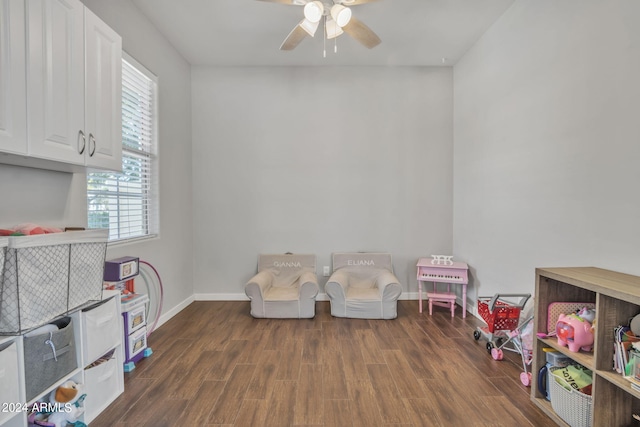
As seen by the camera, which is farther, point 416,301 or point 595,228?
point 416,301

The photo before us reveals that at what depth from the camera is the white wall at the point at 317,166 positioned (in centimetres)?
398

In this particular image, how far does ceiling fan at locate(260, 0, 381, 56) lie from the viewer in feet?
7.36

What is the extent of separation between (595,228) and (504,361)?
1219 mm

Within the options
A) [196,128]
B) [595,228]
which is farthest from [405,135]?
[196,128]

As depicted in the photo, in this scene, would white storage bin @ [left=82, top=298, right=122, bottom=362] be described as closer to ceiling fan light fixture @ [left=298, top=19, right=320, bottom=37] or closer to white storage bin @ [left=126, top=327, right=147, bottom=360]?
white storage bin @ [left=126, top=327, right=147, bottom=360]

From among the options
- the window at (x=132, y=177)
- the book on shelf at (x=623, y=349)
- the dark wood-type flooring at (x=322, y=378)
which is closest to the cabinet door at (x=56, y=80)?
the window at (x=132, y=177)

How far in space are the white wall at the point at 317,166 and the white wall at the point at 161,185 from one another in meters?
0.25

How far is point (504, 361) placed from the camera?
2.45 m

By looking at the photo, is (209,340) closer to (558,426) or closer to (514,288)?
(558,426)

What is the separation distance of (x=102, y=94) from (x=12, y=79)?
59 centimetres

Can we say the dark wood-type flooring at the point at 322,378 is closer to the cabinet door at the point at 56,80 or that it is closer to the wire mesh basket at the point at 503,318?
the wire mesh basket at the point at 503,318

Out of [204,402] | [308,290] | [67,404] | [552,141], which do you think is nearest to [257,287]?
[308,290]

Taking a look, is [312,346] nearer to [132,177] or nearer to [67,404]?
[67,404]

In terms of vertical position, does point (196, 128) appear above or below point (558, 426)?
above
